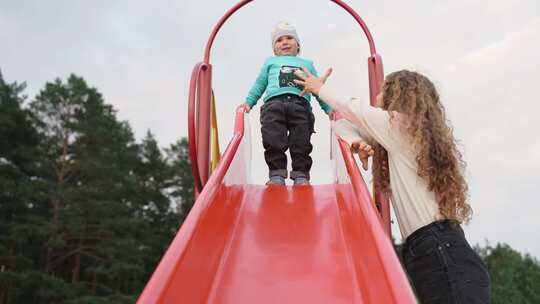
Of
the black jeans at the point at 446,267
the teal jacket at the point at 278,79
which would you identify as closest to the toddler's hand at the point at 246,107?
the teal jacket at the point at 278,79

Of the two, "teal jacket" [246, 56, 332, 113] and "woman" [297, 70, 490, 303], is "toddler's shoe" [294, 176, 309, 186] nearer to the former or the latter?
"teal jacket" [246, 56, 332, 113]

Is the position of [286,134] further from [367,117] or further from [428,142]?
[428,142]

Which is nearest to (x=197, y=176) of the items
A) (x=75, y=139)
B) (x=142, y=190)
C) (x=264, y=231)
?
(x=264, y=231)

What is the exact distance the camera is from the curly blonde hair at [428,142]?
2.62 m

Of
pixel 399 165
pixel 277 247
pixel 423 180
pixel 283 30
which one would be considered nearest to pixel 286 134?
pixel 283 30

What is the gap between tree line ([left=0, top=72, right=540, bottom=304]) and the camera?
77.4 feet

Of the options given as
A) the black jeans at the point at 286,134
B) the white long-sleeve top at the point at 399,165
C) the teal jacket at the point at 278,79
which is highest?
the teal jacket at the point at 278,79

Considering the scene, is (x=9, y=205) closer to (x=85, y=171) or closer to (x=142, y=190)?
(x=85, y=171)

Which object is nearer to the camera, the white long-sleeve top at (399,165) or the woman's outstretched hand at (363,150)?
the white long-sleeve top at (399,165)

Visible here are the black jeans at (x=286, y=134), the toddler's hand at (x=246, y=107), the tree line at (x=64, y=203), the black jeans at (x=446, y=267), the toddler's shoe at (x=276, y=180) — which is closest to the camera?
the black jeans at (x=446, y=267)

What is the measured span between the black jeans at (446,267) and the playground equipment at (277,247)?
20 centimetres

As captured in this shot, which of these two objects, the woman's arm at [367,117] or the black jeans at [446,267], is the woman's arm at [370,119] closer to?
the woman's arm at [367,117]

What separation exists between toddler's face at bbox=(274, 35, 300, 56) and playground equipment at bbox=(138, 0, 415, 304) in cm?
167

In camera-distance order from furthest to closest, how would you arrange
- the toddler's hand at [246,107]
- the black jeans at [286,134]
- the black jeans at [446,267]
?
the toddler's hand at [246,107], the black jeans at [286,134], the black jeans at [446,267]
